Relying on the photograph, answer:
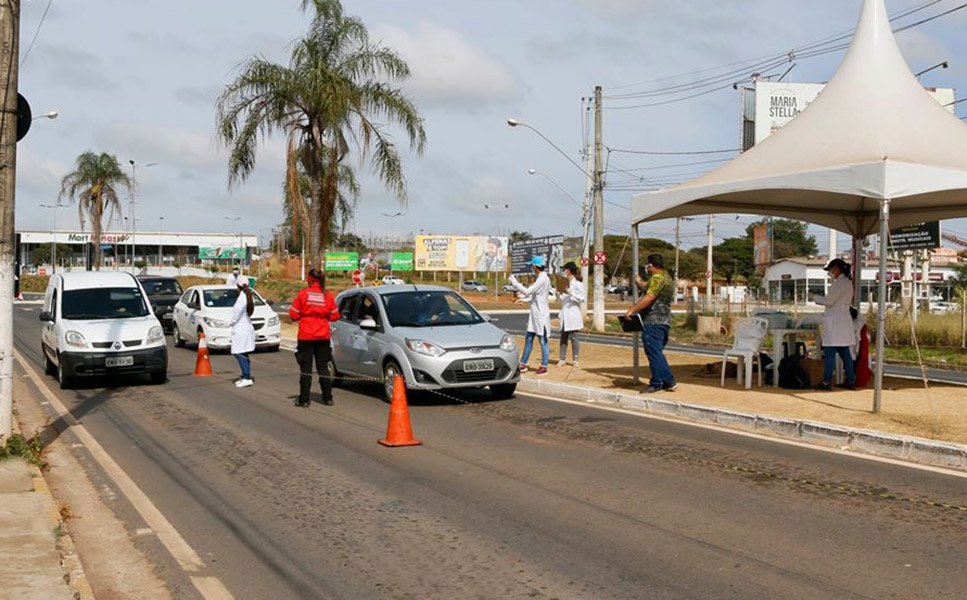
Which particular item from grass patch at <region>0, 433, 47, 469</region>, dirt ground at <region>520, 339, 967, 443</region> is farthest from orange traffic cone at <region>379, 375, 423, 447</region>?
dirt ground at <region>520, 339, 967, 443</region>

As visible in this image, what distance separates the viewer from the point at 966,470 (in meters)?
8.42

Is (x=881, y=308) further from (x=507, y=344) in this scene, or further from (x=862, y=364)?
(x=507, y=344)

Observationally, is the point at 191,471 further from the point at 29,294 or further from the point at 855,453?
the point at 29,294

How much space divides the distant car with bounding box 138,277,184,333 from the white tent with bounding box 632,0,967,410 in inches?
704

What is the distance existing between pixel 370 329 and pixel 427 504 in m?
6.27

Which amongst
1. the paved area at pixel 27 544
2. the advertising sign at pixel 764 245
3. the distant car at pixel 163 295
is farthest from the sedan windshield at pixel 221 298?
the advertising sign at pixel 764 245

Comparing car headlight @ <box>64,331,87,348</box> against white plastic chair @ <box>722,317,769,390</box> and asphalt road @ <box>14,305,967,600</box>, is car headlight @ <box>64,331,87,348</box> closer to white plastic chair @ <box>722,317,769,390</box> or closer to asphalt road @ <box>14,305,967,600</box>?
asphalt road @ <box>14,305,967,600</box>

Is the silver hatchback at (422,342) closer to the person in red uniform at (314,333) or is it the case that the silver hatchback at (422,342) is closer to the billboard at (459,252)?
the person in red uniform at (314,333)

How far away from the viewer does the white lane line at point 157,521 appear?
5555 millimetres

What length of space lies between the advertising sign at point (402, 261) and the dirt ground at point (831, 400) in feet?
236

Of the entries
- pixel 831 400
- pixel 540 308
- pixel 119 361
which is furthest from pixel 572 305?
pixel 119 361

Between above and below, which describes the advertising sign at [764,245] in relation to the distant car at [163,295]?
above

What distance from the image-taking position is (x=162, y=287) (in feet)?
98.9

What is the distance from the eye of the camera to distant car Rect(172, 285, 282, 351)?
22078 mm
